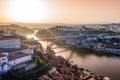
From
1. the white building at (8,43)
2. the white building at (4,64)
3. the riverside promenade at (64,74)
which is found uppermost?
the white building at (8,43)

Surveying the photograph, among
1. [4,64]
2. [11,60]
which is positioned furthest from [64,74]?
[4,64]

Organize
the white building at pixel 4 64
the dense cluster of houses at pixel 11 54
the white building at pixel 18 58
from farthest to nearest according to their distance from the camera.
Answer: the white building at pixel 18 58 < the dense cluster of houses at pixel 11 54 < the white building at pixel 4 64

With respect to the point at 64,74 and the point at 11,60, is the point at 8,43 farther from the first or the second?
the point at 64,74

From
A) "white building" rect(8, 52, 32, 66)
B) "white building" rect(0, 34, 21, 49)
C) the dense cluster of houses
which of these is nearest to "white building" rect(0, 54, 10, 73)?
the dense cluster of houses

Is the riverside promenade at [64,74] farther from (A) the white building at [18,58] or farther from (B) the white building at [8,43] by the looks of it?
(B) the white building at [8,43]

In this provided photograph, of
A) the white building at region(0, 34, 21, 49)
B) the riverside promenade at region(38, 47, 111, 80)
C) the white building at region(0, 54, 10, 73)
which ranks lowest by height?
the riverside promenade at region(38, 47, 111, 80)

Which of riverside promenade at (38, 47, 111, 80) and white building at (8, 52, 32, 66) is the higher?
white building at (8, 52, 32, 66)

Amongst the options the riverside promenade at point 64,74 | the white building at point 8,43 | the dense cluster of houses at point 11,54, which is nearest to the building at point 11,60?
the dense cluster of houses at point 11,54

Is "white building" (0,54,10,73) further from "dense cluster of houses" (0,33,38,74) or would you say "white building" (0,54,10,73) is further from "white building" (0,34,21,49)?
"white building" (0,34,21,49)

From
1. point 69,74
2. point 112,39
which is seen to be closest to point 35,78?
point 69,74

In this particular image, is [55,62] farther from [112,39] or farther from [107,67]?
[112,39]

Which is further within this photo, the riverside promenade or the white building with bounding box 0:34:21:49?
the white building with bounding box 0:34:21:49
